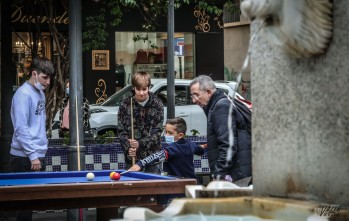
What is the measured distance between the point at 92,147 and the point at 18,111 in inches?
123

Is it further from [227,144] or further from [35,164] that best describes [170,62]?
[227,144]

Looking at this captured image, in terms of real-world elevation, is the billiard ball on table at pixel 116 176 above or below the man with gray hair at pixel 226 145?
below

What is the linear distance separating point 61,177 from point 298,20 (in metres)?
5.77

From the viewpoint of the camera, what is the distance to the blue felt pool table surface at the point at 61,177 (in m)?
8.16

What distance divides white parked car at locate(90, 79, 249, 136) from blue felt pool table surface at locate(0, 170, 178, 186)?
757 cm

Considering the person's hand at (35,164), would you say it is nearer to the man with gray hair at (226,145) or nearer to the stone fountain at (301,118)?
the man with gray hair at (226,145)

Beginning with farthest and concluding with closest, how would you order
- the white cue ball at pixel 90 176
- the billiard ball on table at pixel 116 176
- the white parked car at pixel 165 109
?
the white parked car at pixel 165 109 < the white cue ball at pixel 90 176 < the billiard ball on table at pixel 116 176

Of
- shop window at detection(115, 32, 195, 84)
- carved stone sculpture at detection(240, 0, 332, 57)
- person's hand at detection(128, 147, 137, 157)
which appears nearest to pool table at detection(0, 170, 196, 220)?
person's hand at detection(128, 147, 137, 157)

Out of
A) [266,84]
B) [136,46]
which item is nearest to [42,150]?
[266,84]

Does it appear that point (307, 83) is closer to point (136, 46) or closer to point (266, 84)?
point (266, 84)

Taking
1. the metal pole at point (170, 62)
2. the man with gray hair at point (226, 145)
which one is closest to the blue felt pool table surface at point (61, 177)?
the man with gray hair at point (226, 145)

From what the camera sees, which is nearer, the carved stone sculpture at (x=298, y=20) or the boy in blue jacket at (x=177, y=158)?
the carved stone sculpture at (x=298, y=20)

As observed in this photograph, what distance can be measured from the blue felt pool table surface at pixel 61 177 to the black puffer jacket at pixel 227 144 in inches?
21.4

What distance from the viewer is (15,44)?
18.4 metres
